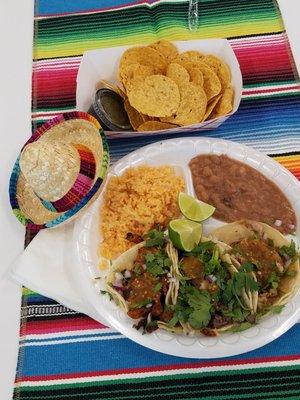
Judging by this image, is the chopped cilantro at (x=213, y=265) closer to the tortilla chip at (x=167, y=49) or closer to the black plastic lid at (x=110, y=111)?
the black plastic lid at (x=110, y=111)

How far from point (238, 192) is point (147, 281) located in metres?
0.54

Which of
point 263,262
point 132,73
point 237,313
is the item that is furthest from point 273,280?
point 132,73

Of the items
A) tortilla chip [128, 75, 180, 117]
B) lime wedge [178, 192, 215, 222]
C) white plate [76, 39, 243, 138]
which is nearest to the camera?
lime wedge [178, 192, 215, 222]

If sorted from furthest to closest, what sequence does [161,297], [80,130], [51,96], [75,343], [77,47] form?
1. [77,47]
2. [51,96]
3. [80,130]
4. [75,343]
5. [161,297]

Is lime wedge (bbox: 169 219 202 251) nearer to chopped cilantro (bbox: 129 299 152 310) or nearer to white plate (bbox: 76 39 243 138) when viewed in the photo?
chopped cilantro (bbox: 129 299 152 310)

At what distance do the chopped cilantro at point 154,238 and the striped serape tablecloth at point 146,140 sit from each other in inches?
14.2

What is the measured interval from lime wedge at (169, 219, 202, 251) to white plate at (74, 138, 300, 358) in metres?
0.11

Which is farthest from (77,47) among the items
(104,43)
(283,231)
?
(283,231)

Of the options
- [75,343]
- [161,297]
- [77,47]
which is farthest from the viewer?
[77,47]

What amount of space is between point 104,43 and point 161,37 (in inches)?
11.6

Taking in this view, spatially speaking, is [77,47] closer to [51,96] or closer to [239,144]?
[51,96]

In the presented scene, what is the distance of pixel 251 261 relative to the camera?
5.49 feet

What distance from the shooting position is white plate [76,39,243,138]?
2029 mm

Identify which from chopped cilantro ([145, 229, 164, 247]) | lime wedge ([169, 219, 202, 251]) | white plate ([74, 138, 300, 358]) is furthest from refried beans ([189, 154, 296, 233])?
chopped cilantro ([145, 229, 164, 247])
